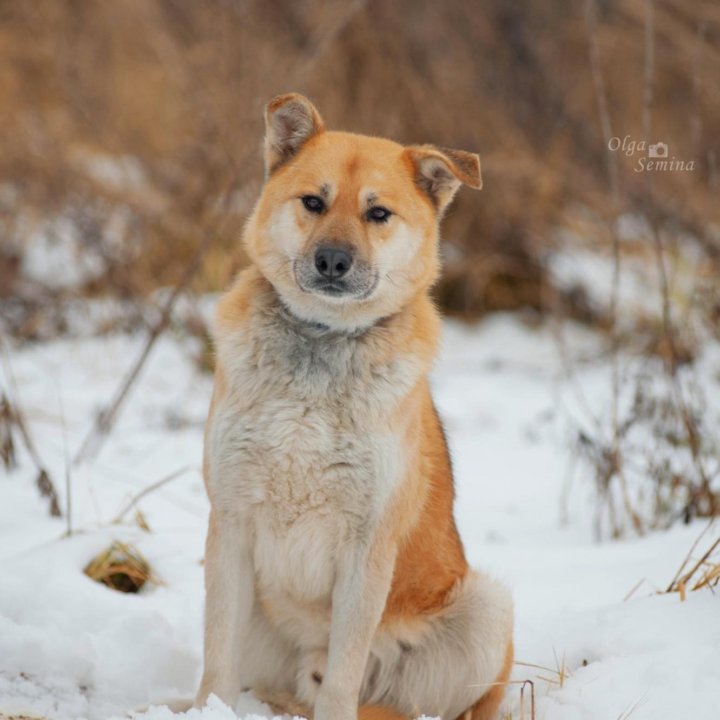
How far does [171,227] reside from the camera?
8.62 metres

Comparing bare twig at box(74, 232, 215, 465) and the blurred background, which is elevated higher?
the blurred background

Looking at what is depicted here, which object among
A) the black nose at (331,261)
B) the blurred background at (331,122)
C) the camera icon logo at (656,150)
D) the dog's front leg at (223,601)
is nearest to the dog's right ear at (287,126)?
the black nose at (331,261)

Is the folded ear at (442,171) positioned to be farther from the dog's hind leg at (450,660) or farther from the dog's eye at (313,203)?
the dog's hind leg at (450,660)

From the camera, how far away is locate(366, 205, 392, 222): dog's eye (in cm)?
322

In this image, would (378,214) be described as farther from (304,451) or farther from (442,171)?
(304,451)

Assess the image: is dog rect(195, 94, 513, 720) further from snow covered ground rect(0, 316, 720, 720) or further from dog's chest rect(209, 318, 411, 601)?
snow covered ground rect(0, 316, 720, 720)

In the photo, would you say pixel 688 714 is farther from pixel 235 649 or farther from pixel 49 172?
pixel 49 172

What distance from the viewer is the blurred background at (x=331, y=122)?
8.39 meters

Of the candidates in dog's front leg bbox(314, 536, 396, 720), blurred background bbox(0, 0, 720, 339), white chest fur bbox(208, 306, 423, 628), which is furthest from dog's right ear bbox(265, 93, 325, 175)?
blurred background bbox(0, 0, 720, 339)

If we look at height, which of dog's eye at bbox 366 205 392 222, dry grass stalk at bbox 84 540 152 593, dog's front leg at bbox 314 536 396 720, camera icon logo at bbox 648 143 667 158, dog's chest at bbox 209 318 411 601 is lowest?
dry grass stalk at bbox 84 540 152 593

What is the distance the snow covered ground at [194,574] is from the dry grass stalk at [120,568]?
0.05 metres

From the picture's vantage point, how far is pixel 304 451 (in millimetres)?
2943

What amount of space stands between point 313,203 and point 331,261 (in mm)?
282

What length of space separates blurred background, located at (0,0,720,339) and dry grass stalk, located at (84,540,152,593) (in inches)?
158
